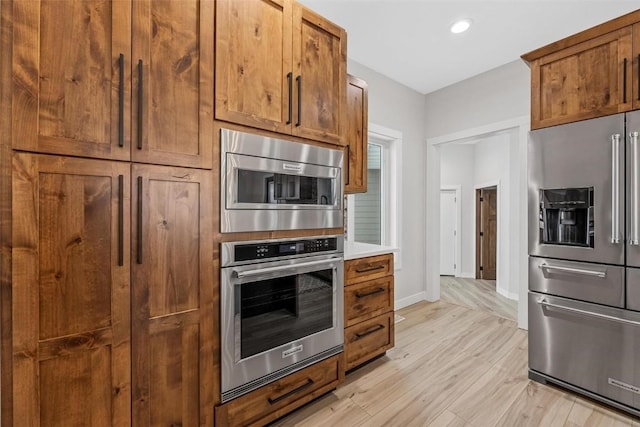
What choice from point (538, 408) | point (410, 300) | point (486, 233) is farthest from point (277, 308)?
point (486, 233)

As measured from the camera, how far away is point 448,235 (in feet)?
19.9

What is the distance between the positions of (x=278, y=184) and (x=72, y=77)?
0.99 metres

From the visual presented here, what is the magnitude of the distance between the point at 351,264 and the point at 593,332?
166 cm

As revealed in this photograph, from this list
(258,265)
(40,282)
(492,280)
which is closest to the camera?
(40,282)

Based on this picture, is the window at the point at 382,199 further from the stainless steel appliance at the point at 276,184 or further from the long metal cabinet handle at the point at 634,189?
the long metal cabinet handle at the point at 634,189

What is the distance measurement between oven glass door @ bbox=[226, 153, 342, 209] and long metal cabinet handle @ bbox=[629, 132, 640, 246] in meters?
1.80

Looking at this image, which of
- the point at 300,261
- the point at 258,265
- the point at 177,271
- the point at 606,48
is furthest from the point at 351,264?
the point at 606,48

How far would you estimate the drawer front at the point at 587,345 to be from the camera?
1.88 meters

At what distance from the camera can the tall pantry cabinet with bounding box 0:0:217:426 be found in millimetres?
1094

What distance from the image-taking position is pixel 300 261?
1831 millimetres

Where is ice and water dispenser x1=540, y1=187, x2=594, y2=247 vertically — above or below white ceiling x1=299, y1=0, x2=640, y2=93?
below

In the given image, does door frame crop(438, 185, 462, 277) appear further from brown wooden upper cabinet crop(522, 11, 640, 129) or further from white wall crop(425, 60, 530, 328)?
brown wooden upper cabinet crop(522, 11, 640, 129)

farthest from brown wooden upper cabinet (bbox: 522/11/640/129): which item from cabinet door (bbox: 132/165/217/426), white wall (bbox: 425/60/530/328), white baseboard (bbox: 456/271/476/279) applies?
white baseboard (bbox: 456/271/476/279)

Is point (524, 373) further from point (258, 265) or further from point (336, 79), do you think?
point (336, 79)
